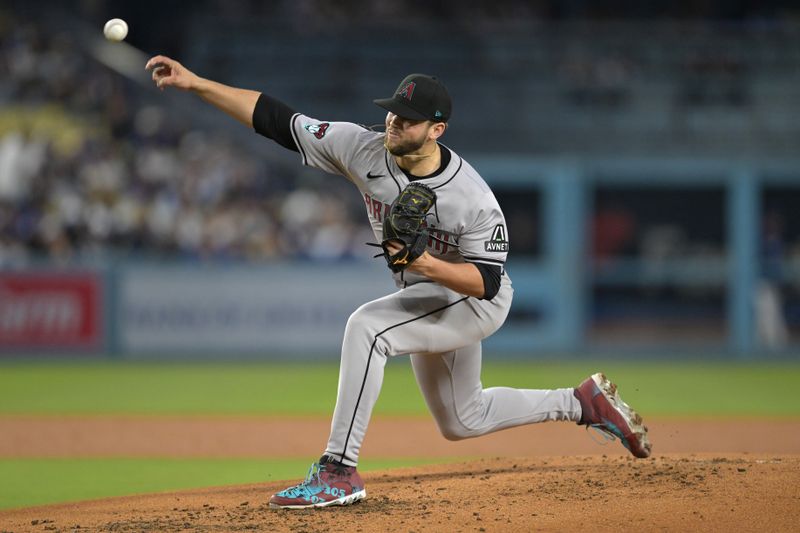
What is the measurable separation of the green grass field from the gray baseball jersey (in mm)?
1455

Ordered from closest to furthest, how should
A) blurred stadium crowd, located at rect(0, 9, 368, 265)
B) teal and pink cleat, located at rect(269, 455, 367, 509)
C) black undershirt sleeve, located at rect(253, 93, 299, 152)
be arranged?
teal and pink cleat, located at rect(269, 455, 367, 509) < black undershirt sleeve, located at rect(253, 93, 299, 152) < blurred stadium crowd, located at rect(0, 9, 368, 265)

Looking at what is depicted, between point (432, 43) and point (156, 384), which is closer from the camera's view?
point (156, 384)

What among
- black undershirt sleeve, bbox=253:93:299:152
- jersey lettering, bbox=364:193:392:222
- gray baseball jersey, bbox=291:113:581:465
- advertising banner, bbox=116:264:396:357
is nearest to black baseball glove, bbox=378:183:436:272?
gray baseball jersey, bbox=291:113:581:465

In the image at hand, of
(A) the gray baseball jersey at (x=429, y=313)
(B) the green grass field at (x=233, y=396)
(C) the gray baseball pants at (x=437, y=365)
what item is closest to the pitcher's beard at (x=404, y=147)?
(A) the gray baseball jersey at (x=429, y=313)

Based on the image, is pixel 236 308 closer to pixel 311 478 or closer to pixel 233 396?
pixel 233 396

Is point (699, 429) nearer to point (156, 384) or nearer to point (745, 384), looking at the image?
point (745, 384)

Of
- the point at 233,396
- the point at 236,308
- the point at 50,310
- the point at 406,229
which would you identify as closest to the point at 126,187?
the point at 50,310

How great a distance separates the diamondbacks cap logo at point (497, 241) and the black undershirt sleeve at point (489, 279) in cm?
8

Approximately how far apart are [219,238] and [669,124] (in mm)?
7426

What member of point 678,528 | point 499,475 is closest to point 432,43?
point 499,475

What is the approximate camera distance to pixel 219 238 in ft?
46.7

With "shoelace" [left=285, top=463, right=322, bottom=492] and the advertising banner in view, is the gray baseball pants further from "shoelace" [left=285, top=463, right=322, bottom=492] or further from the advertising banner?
the advertising banner

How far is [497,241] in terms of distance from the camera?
16.6 ft

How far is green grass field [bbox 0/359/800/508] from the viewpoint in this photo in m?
6.45
